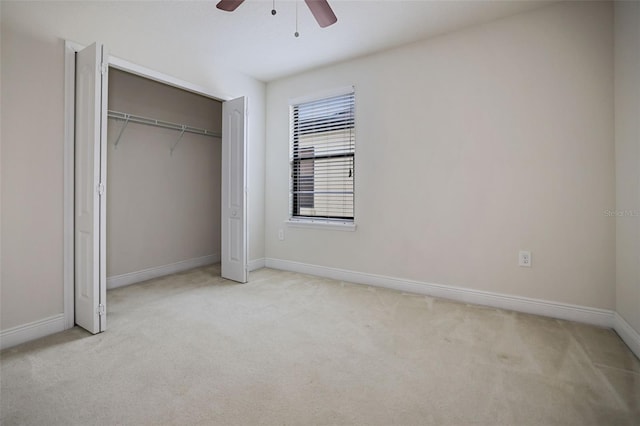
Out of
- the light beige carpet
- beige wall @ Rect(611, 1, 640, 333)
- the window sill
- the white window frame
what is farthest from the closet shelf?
beige wall @ Rect(611, 1, 640, 333)

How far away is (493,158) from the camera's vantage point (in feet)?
9.35

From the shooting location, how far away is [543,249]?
2.67 m

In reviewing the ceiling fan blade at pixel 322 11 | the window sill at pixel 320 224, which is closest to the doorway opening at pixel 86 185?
the ceiling fan blade at pixel 322 11

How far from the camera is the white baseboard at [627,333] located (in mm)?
2014

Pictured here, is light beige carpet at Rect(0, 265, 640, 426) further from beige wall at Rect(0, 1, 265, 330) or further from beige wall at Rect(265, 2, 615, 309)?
beige wall at Rect(265, 2, 615, 309)

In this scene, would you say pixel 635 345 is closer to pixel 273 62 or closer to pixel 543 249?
pixel 543 249

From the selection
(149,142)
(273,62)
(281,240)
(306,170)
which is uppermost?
(273,62)

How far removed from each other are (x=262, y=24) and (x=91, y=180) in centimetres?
197

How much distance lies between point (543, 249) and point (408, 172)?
1380 mm

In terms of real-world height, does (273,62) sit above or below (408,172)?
above

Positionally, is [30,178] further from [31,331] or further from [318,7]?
[318,7]

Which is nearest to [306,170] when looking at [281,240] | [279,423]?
[281,240]

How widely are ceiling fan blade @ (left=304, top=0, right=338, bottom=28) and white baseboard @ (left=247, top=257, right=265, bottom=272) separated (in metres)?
2.97

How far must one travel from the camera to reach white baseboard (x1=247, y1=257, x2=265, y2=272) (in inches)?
164
